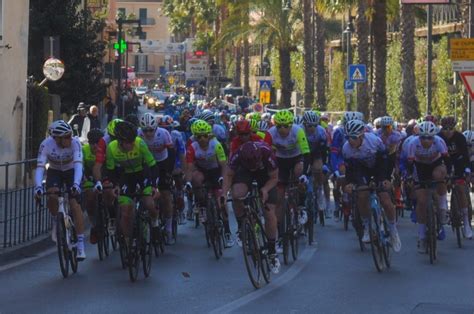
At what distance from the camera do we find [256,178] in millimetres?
13008

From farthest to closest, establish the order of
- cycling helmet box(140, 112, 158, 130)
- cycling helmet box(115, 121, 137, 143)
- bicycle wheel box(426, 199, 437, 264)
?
cycling helmet box(140, 112, 158, 130), bicycle wheel box(426, 199, 437, 264), cycling helmet box(115, 121, 137, 143)

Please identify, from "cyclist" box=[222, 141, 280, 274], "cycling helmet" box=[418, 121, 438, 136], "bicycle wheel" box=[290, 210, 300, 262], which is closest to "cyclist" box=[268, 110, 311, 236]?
"bicycle wheel" box=[290, 210, 300, 262]

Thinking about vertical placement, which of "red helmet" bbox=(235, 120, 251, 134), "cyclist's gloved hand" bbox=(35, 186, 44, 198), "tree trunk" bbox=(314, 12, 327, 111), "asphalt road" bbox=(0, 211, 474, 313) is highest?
"tree trunk" bbox=(314, 12, 327, 111)

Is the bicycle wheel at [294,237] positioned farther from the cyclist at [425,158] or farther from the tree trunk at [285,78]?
the tree trunk at [285,78]

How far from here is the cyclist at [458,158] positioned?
56.5 ft

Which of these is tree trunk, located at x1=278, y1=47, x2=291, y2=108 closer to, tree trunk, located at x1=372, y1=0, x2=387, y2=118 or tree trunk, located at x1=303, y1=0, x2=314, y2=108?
tree trunk, located at x1=303, y1=0, x2=314, y2=108

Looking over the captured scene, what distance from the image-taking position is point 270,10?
58.7 metres

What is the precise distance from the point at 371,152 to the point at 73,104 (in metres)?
23.5

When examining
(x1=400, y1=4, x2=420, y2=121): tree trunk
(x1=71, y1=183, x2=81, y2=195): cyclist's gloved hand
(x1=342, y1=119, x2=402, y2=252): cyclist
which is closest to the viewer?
(x1=71, y1=183, x2=81, y2=195): cyclist's gloved hand

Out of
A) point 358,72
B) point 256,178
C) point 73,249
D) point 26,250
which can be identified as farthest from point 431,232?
point 358,72

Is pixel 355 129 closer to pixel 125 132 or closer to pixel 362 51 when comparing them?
pixel 125 132

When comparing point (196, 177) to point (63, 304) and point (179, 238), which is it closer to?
point (179, 238)

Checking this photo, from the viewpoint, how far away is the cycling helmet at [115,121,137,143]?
13227 millimetres

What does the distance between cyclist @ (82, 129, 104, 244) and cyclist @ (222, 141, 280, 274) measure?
285 cm
